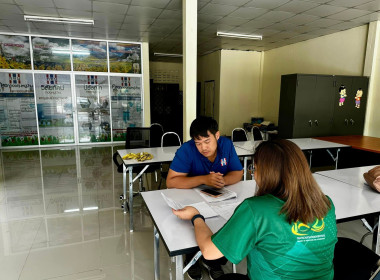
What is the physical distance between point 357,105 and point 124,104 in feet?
19.7

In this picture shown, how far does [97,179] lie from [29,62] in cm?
443

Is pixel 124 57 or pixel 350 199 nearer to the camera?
pixel 350 199

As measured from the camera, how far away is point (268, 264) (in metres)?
0.93

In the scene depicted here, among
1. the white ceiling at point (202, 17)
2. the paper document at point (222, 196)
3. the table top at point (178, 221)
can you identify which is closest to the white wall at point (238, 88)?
the white ceiling at point (202, 17)

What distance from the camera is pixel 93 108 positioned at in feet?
24.6

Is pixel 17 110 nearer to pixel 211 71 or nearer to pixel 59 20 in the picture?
pixel 59 20

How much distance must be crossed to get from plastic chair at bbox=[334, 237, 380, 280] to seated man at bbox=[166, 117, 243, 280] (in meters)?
0.78

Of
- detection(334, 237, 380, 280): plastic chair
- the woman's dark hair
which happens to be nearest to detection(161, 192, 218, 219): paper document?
the woman's dark hair

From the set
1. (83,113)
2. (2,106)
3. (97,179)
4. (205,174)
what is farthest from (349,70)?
(2,106)

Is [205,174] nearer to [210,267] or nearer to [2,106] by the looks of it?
[210,267]

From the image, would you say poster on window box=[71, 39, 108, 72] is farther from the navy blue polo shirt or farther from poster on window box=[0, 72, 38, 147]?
the navy blue polo shirt

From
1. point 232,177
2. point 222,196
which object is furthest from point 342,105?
point 222,196

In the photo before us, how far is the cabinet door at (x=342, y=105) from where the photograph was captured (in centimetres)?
512

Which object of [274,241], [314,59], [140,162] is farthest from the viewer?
[314,59]
